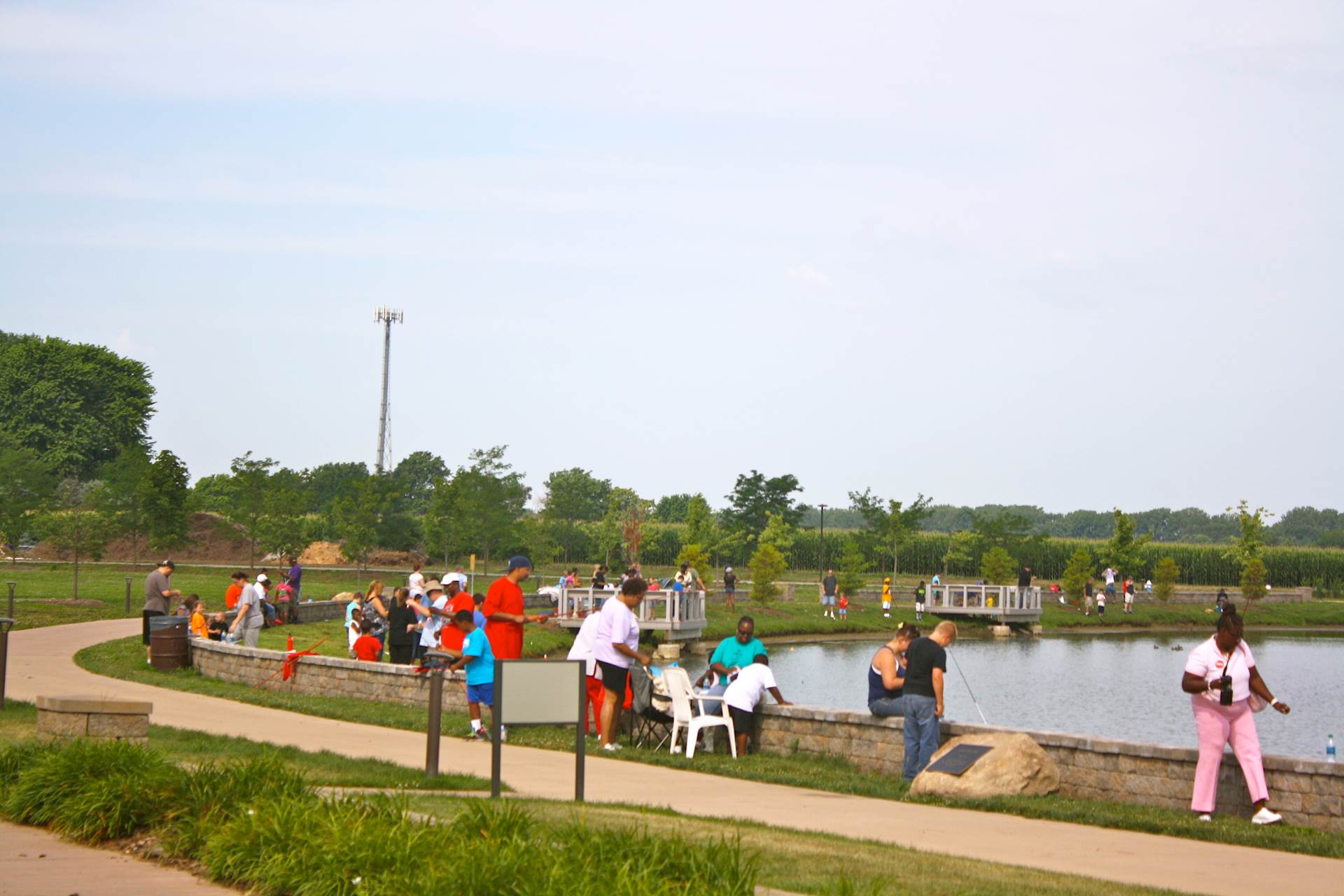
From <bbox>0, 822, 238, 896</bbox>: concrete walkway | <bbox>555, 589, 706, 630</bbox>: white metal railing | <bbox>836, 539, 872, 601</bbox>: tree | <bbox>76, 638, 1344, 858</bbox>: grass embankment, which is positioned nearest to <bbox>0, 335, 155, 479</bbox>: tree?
<bbox>836, 539, 872, 601</bbox>: tree

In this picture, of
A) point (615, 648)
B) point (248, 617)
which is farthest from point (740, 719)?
point (248, 617)

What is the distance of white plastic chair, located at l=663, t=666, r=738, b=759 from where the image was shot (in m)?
13.5

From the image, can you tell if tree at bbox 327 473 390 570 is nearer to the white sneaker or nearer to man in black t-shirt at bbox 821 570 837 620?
man in black t-shirt at bbox 821 570 837 620

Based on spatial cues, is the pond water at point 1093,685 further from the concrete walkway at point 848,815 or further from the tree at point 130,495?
the tree at point 130,495

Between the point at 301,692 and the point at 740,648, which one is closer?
the point at 740,648

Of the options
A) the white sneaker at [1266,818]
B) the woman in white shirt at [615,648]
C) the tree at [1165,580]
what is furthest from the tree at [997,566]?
the white sneaker at [1266,818]

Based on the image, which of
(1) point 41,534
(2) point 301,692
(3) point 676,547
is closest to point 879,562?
(3) point 676,547

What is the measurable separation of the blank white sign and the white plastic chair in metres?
4.83

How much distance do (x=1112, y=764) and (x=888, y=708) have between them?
2282mm

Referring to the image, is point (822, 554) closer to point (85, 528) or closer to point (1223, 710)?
point (85, 528)

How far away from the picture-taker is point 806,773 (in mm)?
12305

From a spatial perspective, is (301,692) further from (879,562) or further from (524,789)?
(879,562)

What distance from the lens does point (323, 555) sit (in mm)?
63938

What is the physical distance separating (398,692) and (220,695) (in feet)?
8.11
